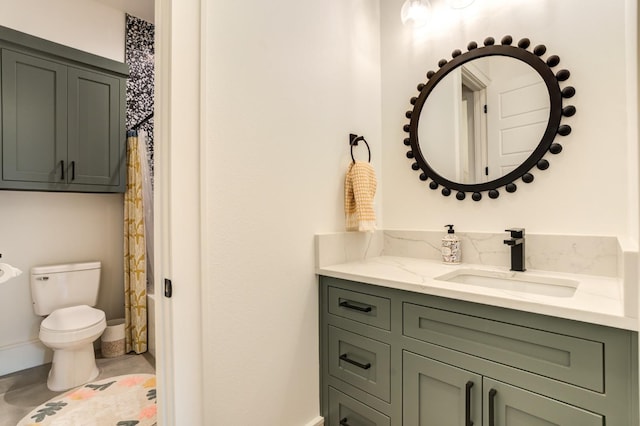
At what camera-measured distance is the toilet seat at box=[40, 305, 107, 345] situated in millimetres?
1996

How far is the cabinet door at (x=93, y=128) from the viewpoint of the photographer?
2.26m

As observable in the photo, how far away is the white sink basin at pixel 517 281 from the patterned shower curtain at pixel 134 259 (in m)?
2.33

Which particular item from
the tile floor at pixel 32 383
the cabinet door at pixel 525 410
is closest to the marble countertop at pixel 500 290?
the cabinet door at pixel 525 410

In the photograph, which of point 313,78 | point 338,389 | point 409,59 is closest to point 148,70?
point 313,78

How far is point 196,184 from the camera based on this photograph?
3.43 feet

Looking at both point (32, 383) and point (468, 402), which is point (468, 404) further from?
point (32, 383)

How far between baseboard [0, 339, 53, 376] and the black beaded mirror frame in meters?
3.08

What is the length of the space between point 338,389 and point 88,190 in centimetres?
231

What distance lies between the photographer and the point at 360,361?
4.33 ft

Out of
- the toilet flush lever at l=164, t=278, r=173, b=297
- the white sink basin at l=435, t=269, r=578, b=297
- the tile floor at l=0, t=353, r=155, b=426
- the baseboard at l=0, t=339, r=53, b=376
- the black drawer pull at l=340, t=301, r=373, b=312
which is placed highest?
the toilet flush lever at l=164, t=278, r=173, b=297

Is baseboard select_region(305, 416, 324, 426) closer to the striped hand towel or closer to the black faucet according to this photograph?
the striped hand towel

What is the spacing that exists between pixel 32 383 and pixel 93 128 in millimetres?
1863

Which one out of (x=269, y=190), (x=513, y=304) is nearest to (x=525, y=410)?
(x=513, y=304)

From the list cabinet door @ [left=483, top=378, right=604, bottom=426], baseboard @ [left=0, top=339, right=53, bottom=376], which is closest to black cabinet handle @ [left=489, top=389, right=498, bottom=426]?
cabinet door @ [left=483, top=378, right=604, bottom=426]
